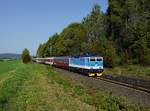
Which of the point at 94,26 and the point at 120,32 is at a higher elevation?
the point at 94,26

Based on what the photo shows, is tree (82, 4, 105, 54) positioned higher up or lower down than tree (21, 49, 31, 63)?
higher up

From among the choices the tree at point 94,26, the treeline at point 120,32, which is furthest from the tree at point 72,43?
the treeline at point 120,32

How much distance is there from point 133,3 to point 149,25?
5.96m

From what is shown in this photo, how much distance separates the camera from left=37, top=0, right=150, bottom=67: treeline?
5488 centimetres

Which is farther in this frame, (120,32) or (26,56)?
(26,56)

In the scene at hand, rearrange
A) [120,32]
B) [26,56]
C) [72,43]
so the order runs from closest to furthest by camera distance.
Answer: [120,32]
[72,43]
[26,56]

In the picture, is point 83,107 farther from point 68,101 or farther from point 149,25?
point 149,25

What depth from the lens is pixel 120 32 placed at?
217 ft

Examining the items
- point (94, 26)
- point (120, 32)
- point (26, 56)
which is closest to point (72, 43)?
point (94, 26)

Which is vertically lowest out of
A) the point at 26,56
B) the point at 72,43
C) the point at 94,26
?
the point at 26,56

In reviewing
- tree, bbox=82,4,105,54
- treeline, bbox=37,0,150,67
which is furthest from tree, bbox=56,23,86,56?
treeline, bbox=37,0,150,67

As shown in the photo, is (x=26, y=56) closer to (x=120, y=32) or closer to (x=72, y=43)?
(x=72, y=43)

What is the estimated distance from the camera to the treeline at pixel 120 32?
2160 inches

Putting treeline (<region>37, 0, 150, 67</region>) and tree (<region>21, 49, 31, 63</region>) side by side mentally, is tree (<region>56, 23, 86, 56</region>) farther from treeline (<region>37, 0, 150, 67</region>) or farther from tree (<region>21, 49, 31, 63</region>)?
tree (<region>21, 49, 31, 63</region>)
